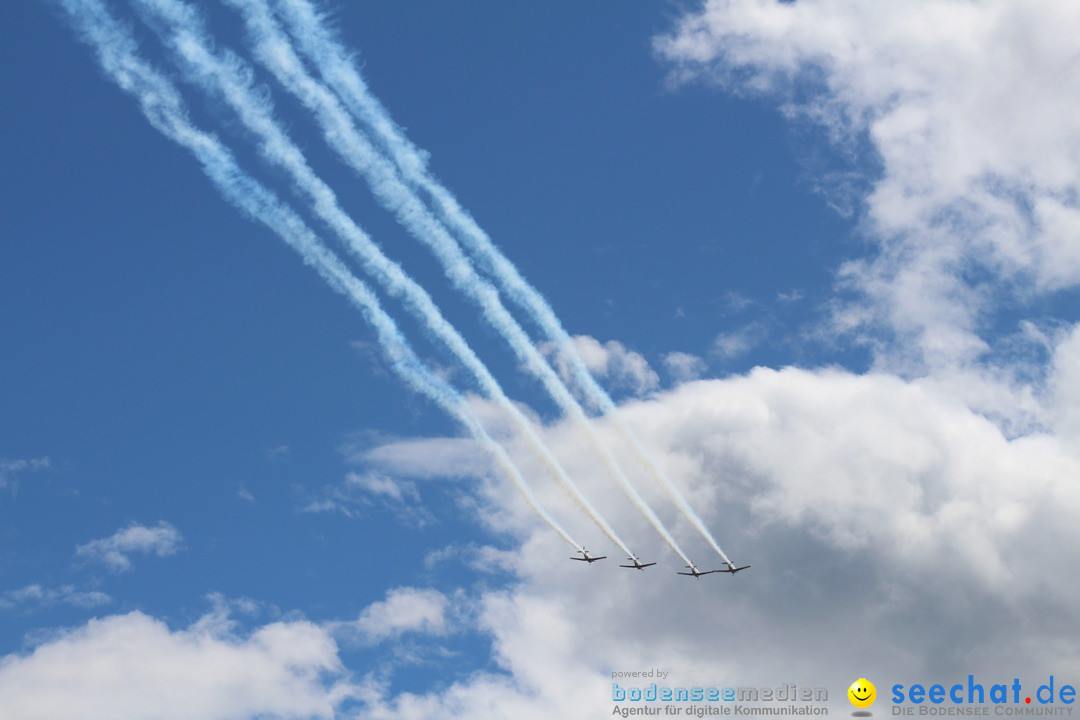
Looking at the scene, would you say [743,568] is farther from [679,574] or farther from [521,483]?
[521,483]

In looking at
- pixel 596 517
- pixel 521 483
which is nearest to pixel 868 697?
pixel 596 517

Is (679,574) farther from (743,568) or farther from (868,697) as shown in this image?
(868,697)

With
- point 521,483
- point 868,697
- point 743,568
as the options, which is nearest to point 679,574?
point 743,568

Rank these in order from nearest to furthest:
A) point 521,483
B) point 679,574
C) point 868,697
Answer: point 521,483 < point 868,697 < point 679,574

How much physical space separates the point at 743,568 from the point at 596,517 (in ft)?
73.3

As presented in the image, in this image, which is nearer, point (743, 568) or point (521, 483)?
point (521, 483)

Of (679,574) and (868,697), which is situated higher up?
(679,574)

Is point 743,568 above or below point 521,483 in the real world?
above

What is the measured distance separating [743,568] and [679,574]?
5296 millimetres

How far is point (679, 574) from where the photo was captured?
91.2 m

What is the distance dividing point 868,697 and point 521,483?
33.0 m

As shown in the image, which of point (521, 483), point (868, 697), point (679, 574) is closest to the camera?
point (521, 483)

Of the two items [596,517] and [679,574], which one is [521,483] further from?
[679,574]

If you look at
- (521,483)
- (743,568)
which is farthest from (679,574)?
(521,483)
